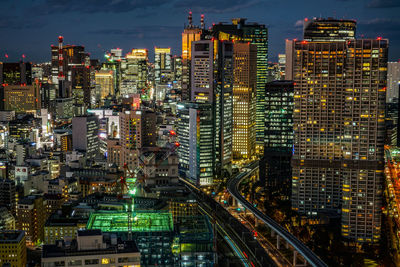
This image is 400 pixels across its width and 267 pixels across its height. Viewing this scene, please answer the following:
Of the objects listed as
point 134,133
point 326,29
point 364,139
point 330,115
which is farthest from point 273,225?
point 326,29

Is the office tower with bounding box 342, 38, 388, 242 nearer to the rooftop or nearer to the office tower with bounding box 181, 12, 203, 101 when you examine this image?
the rooftop

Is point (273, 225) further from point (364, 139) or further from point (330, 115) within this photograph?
point (330, 115)

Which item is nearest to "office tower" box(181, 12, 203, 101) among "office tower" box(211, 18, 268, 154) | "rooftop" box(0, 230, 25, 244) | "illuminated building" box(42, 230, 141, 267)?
"office tower" box(211, 18, 268, 154)

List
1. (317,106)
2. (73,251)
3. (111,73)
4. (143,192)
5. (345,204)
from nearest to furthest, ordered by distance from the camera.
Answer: (73,251), (345,204), (317,106), (143,192), (111,73)

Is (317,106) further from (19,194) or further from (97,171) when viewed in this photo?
(19,194)

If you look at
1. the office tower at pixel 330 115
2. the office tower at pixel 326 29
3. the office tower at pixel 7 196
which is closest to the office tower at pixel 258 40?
the office tower at pixel 326 29

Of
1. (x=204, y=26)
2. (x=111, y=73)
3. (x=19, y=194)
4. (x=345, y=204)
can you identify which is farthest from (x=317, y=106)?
(x=111, y=73)

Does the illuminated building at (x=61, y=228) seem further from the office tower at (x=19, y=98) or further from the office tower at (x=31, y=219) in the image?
the office tower at (x=19, y=98)
